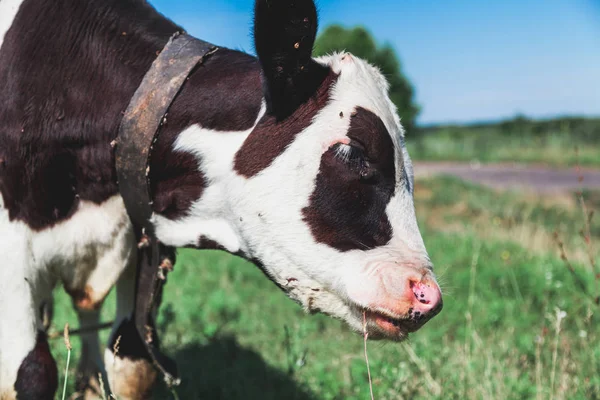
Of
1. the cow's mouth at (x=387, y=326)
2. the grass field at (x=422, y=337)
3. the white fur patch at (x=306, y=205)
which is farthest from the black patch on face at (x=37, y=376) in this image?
the cow's mouth at (x=387, y=326)

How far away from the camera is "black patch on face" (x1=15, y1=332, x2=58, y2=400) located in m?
2.61

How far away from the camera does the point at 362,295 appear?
233 cm

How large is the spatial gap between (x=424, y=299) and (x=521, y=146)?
3873 centimetres

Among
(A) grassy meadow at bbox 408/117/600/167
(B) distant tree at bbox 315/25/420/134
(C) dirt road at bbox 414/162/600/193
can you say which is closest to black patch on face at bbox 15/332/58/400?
(C) dirt road at bbox 414/162/600/193

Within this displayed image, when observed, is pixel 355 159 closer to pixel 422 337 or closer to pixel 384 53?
pixel 422 337

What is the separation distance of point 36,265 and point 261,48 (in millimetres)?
1209

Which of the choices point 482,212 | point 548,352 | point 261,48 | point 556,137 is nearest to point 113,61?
point 261,48

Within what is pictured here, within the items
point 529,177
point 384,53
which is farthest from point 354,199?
point 384,53

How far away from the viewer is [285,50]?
7.81 feet

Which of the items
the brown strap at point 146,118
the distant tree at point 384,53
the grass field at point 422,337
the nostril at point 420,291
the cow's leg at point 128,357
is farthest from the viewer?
the distant tree at point 384,53

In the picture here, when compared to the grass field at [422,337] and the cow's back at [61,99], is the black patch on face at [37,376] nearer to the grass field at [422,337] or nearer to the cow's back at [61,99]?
the cow's back at [61,99]

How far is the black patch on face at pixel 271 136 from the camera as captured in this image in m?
2.45

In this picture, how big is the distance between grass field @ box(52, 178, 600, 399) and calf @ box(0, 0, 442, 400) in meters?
0.50

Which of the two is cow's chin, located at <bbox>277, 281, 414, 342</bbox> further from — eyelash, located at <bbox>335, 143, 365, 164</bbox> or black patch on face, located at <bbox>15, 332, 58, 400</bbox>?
black patch on face, located at <bbox>15, 332, 58, 400</bbox>
